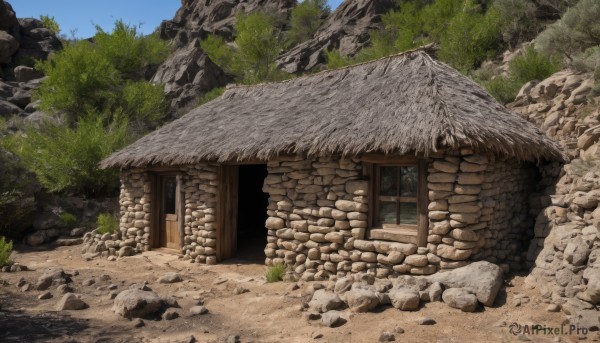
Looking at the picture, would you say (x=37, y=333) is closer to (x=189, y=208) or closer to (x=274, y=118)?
(x=189, y=208)

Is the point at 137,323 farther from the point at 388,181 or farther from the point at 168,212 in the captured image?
the point at 168,212

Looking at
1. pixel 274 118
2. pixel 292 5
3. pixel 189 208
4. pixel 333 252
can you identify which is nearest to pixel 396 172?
pixel 333 252

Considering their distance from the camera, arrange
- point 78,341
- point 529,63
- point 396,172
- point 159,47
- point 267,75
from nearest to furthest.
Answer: point 78,341
point 396,172
point 529,63
point 267,75
point 159,47

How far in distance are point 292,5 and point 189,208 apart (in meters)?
34.2

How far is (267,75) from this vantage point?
23141mm

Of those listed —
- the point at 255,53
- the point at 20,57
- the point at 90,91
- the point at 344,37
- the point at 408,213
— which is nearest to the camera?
the point at 408,213

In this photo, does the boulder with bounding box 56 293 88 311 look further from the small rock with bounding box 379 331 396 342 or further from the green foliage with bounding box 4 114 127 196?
the green foliage with bounding box 4 114 127 196

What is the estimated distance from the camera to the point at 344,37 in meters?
28.9

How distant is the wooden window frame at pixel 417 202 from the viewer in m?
6.11

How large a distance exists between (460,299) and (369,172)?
2.29m

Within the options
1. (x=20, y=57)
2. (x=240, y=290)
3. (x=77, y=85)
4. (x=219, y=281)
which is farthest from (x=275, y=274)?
(x=20, y=57)

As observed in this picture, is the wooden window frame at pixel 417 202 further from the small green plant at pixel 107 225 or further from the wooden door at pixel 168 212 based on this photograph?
the small green plant at pixel 107 225

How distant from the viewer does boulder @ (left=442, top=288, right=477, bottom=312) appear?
15.8 ft

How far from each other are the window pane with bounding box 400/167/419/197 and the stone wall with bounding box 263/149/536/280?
0.38 meters
